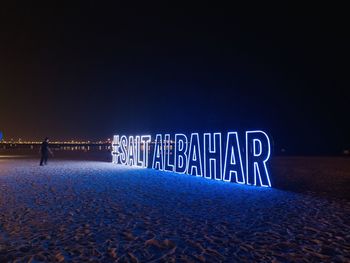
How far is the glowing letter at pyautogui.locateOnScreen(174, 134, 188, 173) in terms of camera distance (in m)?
18.5

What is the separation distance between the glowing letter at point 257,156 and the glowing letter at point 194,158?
374 cm

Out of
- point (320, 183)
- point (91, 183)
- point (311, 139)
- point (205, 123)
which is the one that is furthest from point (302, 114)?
point (91, 183)

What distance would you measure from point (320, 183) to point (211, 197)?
5.87 metres

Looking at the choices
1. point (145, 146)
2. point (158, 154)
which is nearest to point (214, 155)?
point (158, 154)

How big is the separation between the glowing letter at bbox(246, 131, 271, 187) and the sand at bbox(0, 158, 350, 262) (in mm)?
1224

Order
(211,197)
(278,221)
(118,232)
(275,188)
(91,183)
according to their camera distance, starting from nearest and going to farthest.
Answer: (118,232), (278,221), (211,197), (275,188), (91,183)

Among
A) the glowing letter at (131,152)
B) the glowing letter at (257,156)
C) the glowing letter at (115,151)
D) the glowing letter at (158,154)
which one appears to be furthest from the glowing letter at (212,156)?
the glowing letter at (115,151)

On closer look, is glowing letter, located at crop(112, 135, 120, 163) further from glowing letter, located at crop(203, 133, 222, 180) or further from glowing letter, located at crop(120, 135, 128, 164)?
glowing letter, located at crop(203, 133, 222, 180)

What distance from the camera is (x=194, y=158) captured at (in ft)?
57.6

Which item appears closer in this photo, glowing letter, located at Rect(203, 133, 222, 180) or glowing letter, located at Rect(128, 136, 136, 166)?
glowing letter, located at Rect(203, 133, 222, 180)

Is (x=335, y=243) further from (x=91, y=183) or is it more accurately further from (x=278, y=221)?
(x=91, y=183)

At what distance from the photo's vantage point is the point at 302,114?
5681cm

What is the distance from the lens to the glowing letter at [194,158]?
17.0 m

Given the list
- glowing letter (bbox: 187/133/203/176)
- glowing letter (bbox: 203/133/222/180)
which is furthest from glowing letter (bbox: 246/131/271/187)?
glowing letter (bbox: 187/133/203/176)
